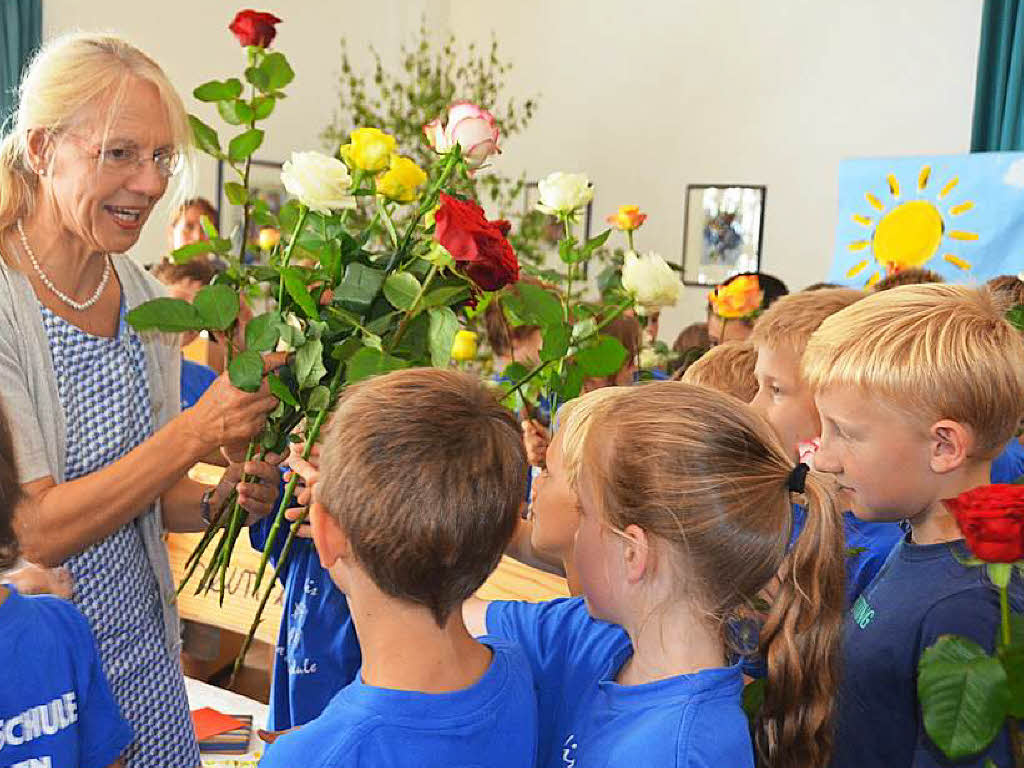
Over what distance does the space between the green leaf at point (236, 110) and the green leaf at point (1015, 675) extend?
1.00m

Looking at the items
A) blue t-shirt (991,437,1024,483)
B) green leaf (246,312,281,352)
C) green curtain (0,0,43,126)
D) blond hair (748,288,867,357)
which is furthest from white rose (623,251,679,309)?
green curtain (0,0,43,126)

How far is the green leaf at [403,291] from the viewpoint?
121 cm

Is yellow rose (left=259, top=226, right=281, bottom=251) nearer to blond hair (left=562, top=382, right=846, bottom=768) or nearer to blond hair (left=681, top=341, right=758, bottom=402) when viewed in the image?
blond hair (left=562, top=382, right=846, bottom=768)

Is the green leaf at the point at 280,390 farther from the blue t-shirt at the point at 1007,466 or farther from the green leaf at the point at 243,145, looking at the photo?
the blue t-shirt at the point at 1007,466

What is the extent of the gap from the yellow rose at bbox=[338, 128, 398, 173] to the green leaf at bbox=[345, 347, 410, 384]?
0.22m

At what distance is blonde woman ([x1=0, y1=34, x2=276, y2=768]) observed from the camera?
143 centimetres

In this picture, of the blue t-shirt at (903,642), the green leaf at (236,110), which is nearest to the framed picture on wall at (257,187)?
the green leaf at (236,110)

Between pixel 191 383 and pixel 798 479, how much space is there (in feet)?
3.67

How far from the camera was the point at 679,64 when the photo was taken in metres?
6.64

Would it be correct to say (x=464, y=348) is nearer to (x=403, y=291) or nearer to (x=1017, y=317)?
(x=403, y=291)

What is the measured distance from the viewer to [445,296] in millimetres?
1197

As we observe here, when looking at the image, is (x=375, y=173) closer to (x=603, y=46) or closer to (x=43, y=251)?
(x=43, y=251)

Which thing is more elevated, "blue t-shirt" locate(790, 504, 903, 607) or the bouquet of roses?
the bouquet of roses

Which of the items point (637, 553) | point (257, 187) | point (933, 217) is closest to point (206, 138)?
point (637, 553)
